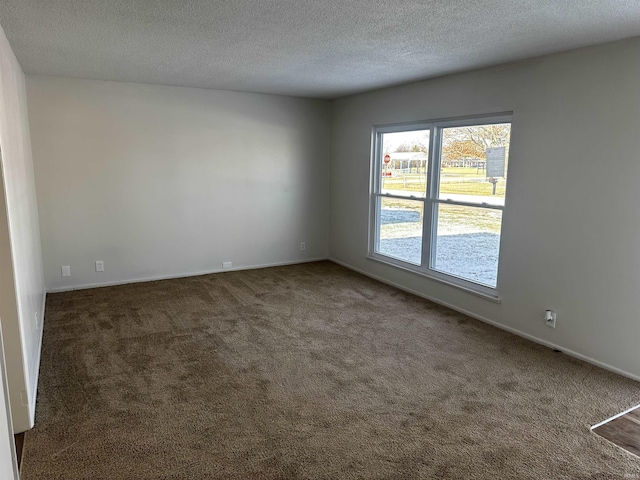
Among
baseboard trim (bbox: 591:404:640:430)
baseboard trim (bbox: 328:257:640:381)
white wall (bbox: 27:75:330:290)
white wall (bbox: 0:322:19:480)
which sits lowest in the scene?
baseboard trim (bbox: 591:404:640:430)

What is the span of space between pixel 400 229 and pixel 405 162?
2.65 ft

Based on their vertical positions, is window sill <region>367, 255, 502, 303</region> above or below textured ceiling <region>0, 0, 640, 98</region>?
below

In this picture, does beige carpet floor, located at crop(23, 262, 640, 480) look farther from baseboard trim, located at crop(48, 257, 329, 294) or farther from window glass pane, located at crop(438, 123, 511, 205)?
window glass pane, located at crop(438, 123, 511, 205)

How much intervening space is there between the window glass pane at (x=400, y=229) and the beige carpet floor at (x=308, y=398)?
2.83 ft

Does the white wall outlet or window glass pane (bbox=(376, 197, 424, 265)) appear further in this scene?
window glass pane (bbox=(376, 197, 424, 265))

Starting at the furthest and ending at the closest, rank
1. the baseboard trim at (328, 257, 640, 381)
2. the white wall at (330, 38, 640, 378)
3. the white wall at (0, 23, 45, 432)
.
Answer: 1. the baseboard trim at (328, 257, 640, 381)
2. the white wall at (330, 38, 640, 378)
3. the white wall at (0, 23, 45, 432)

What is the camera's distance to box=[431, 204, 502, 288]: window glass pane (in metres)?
4.19

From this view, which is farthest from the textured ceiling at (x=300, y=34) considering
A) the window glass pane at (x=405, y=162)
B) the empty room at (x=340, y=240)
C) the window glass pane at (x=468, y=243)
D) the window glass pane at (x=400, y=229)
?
the window glass pane at (x=400, y=229)

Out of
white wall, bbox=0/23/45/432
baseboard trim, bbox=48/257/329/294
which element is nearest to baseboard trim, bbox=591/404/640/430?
white wall, bbox=0/23/45/432

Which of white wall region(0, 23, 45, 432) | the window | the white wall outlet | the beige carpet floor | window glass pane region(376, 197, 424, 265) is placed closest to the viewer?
the beige carpet floor

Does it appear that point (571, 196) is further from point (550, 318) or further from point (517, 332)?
point (517, 332)

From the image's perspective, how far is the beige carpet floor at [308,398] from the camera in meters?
2.25

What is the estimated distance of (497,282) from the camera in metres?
4.11

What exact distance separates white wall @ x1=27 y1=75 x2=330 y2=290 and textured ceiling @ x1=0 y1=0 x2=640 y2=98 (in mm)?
713
